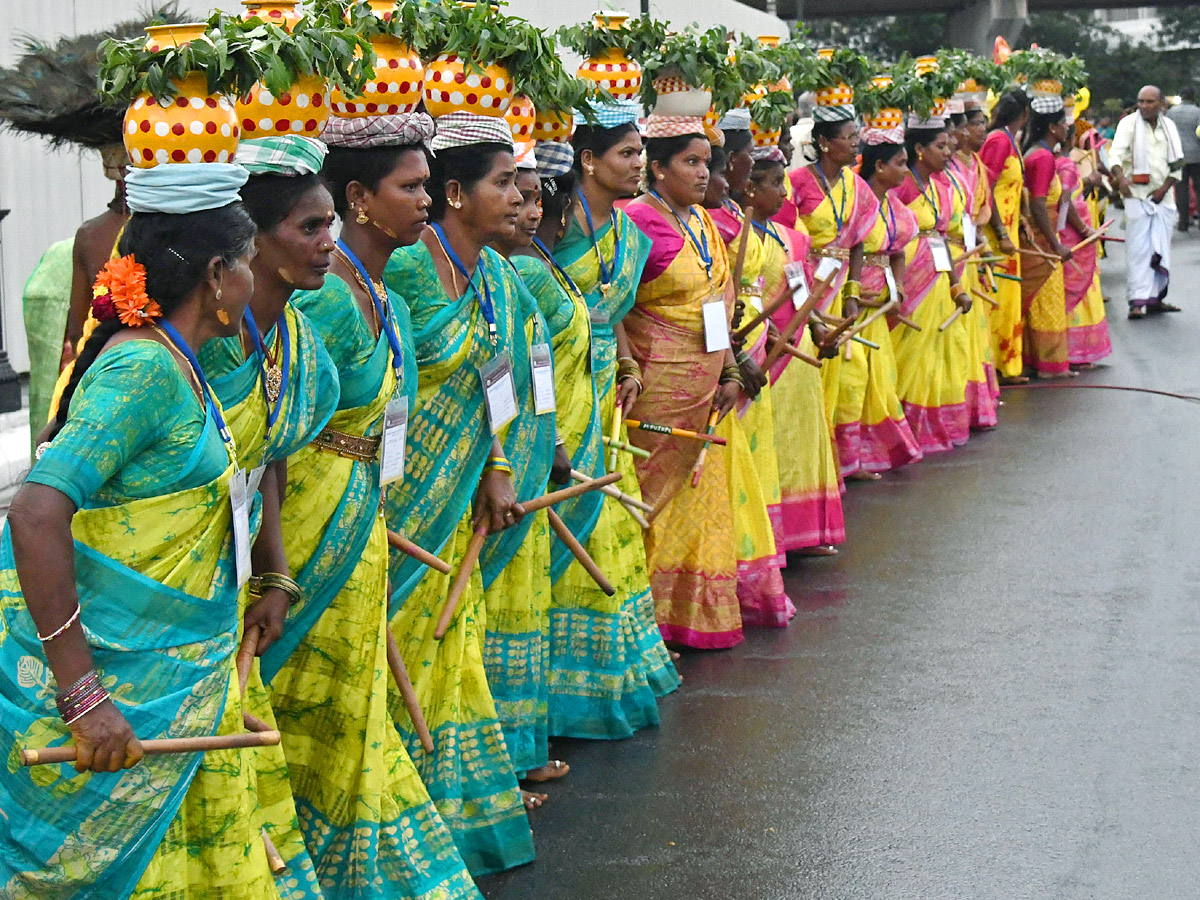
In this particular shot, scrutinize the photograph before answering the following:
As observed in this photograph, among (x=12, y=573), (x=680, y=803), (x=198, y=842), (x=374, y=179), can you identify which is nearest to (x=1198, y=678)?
(x=680, y=803)

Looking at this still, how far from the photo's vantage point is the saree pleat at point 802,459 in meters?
7.68

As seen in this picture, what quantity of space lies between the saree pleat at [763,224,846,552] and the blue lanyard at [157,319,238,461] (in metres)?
4.78

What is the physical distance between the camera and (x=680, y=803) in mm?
4824

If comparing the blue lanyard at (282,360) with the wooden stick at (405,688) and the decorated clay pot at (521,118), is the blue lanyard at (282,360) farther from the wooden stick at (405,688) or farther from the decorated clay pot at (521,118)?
the decorated clay pot at (521,118)

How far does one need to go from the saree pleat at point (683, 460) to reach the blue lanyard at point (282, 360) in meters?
2.88

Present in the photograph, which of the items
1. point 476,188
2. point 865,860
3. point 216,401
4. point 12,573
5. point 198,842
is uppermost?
point 476,188

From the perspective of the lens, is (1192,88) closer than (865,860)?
No

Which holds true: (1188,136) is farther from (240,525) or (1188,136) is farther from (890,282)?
(240,525)

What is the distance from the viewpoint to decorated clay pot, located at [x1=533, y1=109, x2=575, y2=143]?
5199 millimetres

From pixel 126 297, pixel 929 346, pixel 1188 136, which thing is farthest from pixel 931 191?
pixel 1188 136

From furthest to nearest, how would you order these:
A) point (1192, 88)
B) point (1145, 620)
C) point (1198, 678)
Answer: point (1192, 88)
point (1145, 620)
point (1198, 678)

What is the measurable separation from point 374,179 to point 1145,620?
4002mm

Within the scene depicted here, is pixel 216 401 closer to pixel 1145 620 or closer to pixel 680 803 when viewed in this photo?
pixel 680 803

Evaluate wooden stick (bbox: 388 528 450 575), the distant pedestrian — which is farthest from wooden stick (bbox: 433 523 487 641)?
the distant pedestrian
